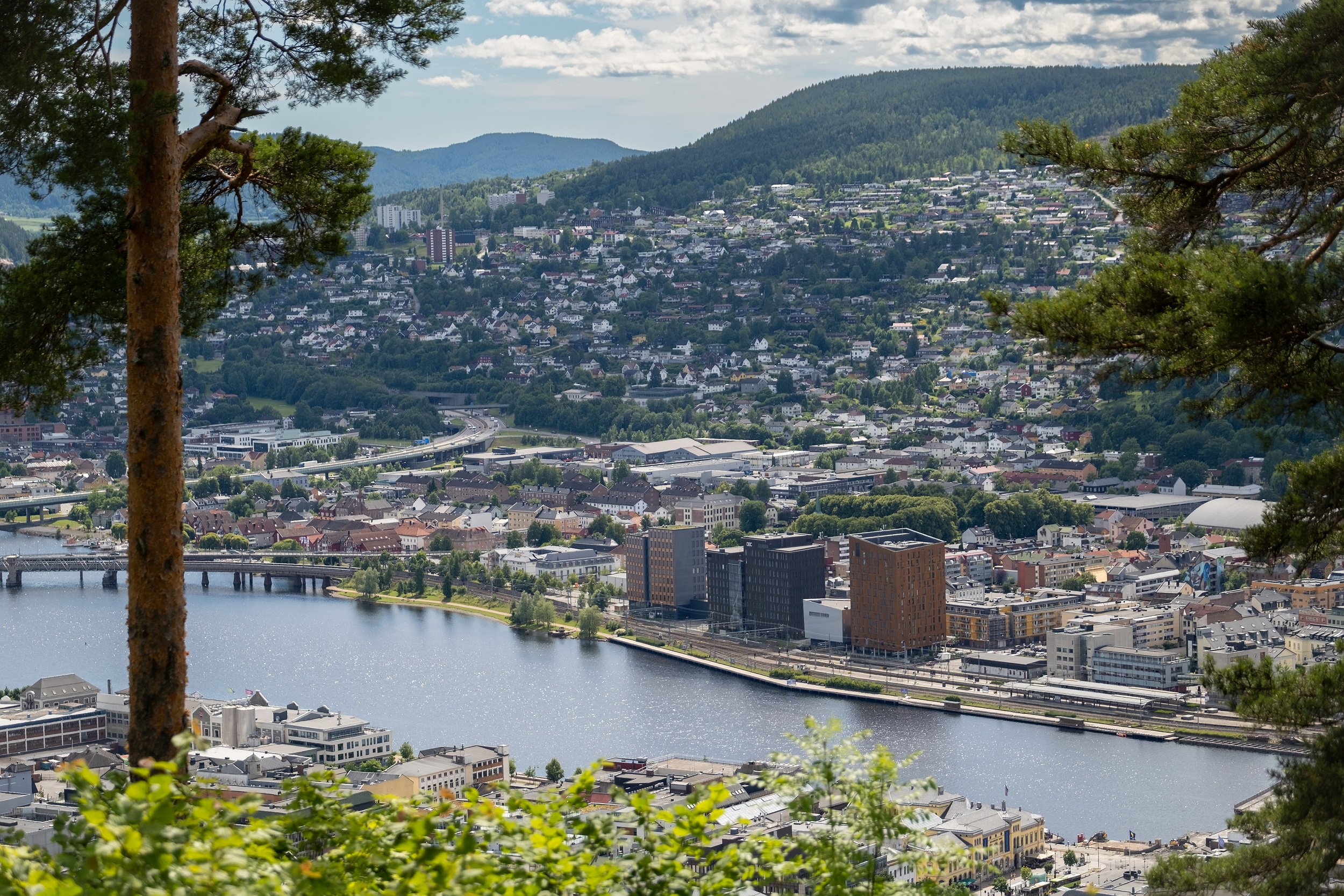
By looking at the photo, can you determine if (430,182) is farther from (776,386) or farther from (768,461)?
(768,461)

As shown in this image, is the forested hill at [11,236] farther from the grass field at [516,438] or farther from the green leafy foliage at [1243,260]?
the green leafy foliage at [1243,260]

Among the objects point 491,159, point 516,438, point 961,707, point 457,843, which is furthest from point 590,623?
point 491,159

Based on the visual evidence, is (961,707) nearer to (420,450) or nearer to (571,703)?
(571,703)

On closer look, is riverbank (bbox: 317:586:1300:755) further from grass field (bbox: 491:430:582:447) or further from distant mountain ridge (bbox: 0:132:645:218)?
distant mountain ridge (bbox: 0:132:645:218)

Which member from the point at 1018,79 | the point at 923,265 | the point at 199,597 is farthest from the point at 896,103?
the point at 199,597

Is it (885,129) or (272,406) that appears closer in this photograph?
(272,406)

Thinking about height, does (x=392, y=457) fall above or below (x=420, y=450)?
below

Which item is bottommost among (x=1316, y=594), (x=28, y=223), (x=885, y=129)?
(x=1316, y=594)
